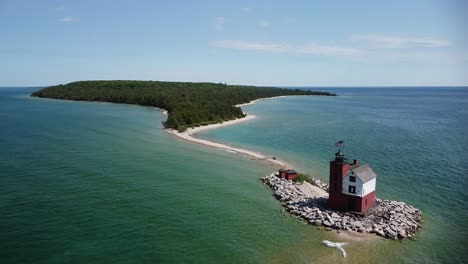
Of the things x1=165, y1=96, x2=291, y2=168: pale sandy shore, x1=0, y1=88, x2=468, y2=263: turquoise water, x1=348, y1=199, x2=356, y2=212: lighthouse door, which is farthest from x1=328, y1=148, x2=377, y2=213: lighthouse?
x1=165, y1=96, x2=291, y2=168: pale sandy shore

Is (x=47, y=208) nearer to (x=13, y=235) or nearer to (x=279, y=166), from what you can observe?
(x=13, y=235)

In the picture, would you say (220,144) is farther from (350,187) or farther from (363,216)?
(363,216)

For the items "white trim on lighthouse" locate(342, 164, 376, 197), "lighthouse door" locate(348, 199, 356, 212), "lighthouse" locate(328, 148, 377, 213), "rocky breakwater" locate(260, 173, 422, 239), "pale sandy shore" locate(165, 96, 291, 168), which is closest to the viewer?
"rocky breakwater" locate(260, 173, 422, 239)

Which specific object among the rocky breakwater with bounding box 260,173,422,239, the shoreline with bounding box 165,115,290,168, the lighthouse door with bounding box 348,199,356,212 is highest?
the shoreline with bounding box 165,115,290,168

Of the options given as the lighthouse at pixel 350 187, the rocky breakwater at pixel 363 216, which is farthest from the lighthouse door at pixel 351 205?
the rocky breakwater at pixel 363 216

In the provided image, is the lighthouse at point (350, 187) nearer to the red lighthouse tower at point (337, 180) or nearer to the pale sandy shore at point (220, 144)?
the red lighthouse tower at point (337, 180)

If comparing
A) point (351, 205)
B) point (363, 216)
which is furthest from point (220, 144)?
point (363, 216)

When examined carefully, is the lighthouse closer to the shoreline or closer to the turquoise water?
the turquoise water
